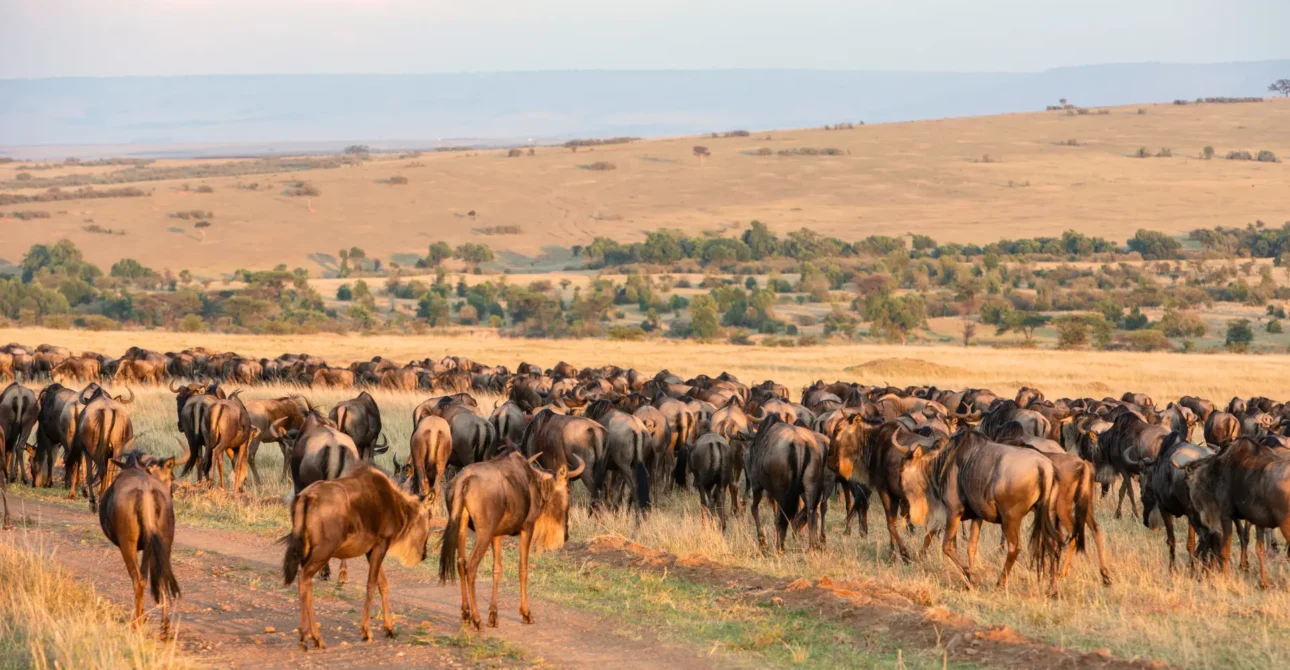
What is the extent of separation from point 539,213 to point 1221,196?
58.3 m

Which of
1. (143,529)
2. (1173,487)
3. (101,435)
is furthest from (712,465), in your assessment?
(143,529)

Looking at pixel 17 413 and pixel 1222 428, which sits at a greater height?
pixel 17 413

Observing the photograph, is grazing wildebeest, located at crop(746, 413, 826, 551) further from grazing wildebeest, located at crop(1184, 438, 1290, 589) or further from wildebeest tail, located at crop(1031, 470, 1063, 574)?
grazing wildebeest, located at crop(1184, 438, 1290, 589)

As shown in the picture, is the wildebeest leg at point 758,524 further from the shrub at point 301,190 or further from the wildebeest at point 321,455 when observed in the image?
the shrub at point 301,190

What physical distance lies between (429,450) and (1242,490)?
7.86m

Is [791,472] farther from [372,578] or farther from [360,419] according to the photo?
[360,419]

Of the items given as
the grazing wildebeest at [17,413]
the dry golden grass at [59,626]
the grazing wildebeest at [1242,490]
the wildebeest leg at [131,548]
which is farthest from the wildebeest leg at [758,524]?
the grazing wildebeest at [17,413]

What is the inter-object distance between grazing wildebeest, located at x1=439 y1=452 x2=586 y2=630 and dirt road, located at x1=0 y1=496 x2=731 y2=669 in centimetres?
38

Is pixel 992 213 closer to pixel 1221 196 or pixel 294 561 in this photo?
pixel 1221 196

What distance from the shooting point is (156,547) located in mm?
9445

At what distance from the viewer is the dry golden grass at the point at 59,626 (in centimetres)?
855

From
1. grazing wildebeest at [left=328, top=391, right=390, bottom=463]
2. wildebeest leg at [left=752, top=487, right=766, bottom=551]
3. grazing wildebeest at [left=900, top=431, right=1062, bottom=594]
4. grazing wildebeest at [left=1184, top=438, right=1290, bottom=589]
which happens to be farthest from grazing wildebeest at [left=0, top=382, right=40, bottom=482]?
grazing wildebeest at [left=1184, top=438, right=1290, bottom=589]

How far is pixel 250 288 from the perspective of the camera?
249 ft

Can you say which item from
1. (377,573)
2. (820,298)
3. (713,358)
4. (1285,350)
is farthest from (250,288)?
(377,573)
